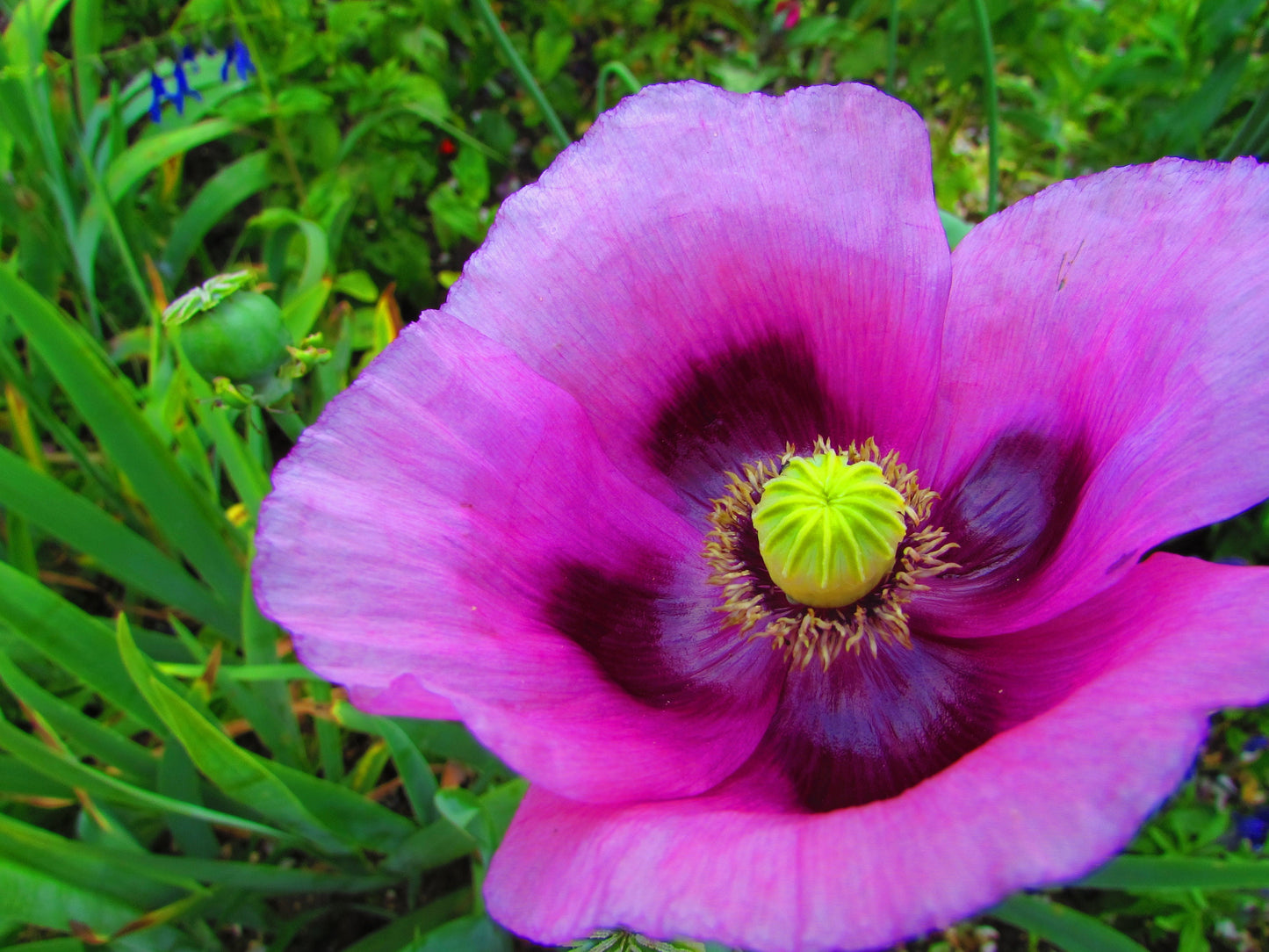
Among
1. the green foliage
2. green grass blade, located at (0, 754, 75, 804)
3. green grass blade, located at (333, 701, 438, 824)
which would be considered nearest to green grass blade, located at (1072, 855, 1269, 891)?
the green foliage

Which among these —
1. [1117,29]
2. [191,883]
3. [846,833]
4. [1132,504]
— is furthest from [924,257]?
[1117,29]

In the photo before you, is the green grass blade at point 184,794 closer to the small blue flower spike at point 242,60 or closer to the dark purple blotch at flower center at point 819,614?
the dark purple blotch at flower center at point 819,614

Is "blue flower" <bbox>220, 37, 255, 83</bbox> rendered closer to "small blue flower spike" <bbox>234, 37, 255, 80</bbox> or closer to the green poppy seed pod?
"small blue flower spike" <bbox>234, 37, 255, 80</bbox>

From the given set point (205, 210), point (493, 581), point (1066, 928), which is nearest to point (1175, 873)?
point (1066, 928)

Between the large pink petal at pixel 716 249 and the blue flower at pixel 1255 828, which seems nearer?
the large pink petal at pixel 716 249

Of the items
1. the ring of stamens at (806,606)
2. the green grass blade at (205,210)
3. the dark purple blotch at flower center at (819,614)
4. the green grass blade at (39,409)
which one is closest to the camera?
the dark purple blotch at flower center at (819,614)

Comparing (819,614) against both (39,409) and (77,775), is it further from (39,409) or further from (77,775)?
(39,409)

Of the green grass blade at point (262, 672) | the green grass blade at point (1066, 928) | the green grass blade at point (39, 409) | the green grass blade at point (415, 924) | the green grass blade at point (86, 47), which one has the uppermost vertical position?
the green grass blade at point (86, 47)

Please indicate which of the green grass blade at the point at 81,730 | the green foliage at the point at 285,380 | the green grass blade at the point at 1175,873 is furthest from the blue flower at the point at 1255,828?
the green grass blade at the point at 81,730

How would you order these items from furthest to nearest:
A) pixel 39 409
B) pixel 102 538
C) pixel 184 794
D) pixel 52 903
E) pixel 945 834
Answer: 1. pixel 39 409
2. pixel 102 538
3. pixel 184 794
4. pixel 52 903
5. pixel 945 834
